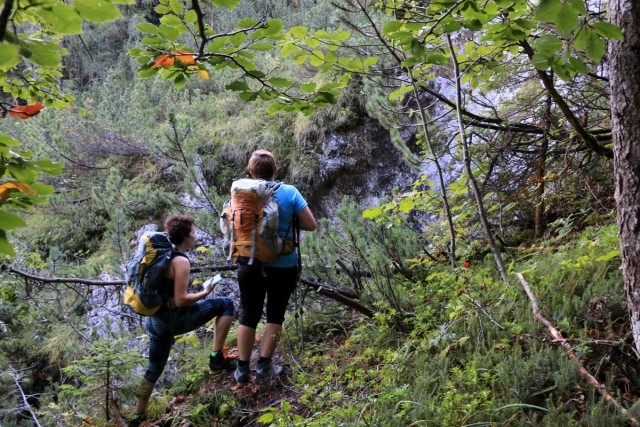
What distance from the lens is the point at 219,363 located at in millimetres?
3916

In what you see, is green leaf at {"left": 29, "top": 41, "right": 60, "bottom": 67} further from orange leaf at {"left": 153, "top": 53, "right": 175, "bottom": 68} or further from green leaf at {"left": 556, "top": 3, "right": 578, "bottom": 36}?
green leaf at {"left": 556, "top": 3, "right": 578, "bottom": 36}

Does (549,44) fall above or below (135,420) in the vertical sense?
above

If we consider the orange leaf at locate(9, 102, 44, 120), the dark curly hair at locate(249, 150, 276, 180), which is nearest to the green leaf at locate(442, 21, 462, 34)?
the orange leaf at locate(9, 102, 44, 120)

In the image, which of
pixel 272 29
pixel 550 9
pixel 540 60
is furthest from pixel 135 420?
pixel 550 9

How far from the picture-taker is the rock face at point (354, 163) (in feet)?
29.0

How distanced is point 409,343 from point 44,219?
9188mm

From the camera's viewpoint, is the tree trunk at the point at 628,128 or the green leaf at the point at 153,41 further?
the tree trunk at the point at 628,128

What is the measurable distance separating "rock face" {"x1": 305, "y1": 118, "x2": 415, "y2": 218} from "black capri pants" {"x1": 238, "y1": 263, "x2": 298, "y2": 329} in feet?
17.6

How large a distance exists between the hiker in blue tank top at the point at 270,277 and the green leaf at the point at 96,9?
240 centimetres

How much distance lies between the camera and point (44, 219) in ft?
30.9

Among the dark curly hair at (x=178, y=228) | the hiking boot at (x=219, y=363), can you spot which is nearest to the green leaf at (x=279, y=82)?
the dark curly hair at (x=178, y=228)

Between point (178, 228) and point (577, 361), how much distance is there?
2.81 metres

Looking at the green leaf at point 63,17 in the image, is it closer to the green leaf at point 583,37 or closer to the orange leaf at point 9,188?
the orange leaf at point 9,188

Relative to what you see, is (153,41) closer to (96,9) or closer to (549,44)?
(96,9)
